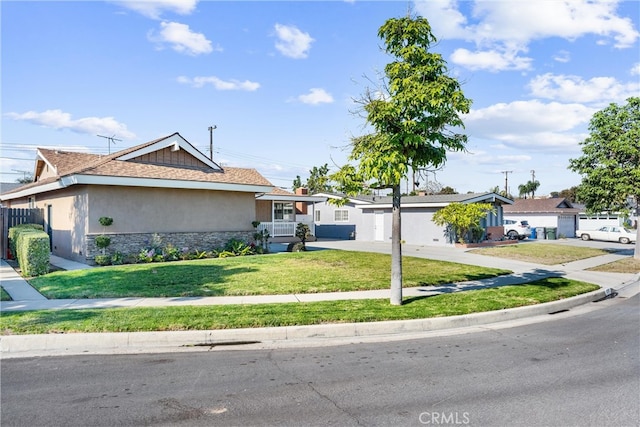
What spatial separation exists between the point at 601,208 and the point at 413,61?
53.1 ft

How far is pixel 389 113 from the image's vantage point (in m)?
8.23

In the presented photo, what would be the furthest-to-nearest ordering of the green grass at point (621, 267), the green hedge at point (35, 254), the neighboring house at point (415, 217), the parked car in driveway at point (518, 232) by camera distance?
the parked car in driveway at point (518, 232)
the neighboring house at point (415, 217)
the green grass at point (621, 267)
the green hedge at point (35, 254)

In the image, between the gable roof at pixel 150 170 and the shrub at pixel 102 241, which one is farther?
the gable roof at pixel 150 170

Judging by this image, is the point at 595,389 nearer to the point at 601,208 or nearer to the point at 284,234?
the point at 601,208

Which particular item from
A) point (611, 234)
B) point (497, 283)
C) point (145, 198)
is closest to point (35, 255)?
point (145, 198)

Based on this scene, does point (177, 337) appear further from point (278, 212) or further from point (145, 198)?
point (278, 212)

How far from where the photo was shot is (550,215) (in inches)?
1458

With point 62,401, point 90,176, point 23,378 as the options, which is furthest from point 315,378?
point 90,176

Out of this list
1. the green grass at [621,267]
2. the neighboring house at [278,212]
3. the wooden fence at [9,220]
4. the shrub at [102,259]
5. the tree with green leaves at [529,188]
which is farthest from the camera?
the tree with green leaves at [529,188]

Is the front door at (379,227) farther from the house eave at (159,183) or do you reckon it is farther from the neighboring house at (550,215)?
the neighboring house at (550,215)

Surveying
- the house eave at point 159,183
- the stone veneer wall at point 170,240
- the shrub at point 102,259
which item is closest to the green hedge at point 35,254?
the shrub at point 102,259

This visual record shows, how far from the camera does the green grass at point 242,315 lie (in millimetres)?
6855

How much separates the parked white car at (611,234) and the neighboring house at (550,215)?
191 centimetres

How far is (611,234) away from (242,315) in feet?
114
